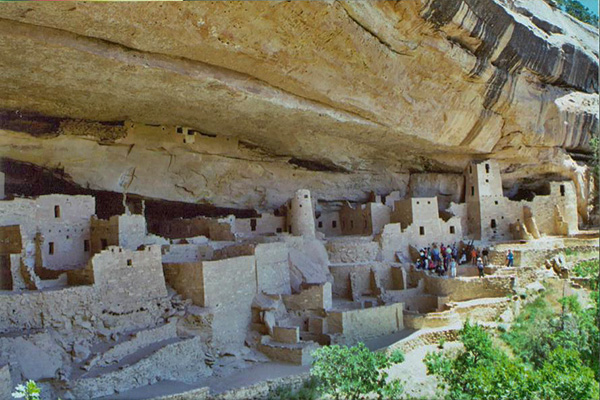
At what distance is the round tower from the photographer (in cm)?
1595

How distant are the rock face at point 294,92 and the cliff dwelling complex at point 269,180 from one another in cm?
5

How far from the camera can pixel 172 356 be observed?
1074cm

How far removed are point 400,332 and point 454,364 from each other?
7.47ft

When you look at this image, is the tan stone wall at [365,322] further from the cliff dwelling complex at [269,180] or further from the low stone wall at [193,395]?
the low stone wall at [193,395]

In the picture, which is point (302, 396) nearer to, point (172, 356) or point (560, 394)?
point (172, 356)

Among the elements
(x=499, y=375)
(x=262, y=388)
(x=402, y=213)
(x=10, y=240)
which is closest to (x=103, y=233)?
(x=10, y=240)

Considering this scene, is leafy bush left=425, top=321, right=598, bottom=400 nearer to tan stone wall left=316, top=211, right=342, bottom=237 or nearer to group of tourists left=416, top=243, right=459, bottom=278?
group of tourists left=416, top=243, right=459, bottom=278

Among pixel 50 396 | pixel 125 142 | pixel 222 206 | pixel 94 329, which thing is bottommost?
pixel 50 396

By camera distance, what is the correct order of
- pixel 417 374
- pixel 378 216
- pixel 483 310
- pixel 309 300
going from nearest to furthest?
1. pixel 417 374
2. pixel 309 300
3. pixel 483 310
4. pixel 378 216

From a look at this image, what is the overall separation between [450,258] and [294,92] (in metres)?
6.36

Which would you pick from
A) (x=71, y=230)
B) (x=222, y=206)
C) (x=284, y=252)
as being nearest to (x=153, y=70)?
(x=71, y=230)

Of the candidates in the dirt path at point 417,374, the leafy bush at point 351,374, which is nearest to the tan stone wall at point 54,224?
the leafy bush at point 351,374

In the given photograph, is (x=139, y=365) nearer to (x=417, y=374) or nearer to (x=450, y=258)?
(x=417, y=374)

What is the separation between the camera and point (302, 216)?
15984 mm
